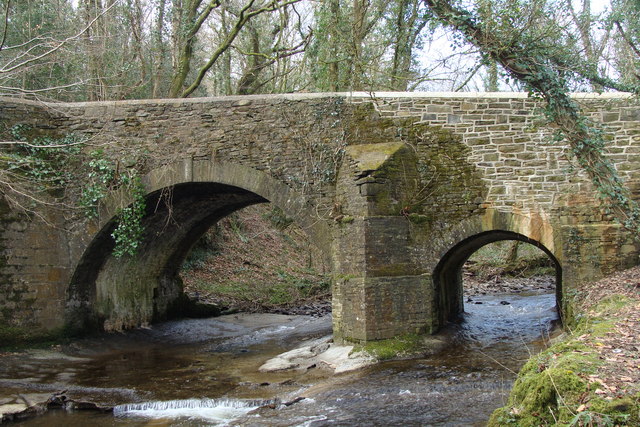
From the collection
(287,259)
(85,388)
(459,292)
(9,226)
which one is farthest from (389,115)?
(287,259)

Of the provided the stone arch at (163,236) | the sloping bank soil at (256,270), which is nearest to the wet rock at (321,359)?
the stone arch at (163,236)

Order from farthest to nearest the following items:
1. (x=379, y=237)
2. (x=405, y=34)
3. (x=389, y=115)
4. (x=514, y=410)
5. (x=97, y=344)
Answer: (x=405, y=34)
(x=97, y=344)
(x=389, y=115)
(x=379, y=237)
(x=514, y=410)

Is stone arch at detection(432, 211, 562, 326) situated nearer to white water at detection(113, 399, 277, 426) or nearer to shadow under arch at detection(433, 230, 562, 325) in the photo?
shadow under arch at detection(433, 230, 562, 325)

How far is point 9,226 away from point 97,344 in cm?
279

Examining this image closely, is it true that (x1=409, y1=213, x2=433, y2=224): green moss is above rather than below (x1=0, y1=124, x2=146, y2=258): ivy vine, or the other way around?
below

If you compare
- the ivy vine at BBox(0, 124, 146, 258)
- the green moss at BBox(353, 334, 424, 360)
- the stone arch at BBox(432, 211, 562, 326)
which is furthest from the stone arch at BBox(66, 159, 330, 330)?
the stone arch at BBox(432, 211, 562, 326)

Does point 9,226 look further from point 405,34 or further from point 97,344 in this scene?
point 405,34

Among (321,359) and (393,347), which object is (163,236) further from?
(393,347)

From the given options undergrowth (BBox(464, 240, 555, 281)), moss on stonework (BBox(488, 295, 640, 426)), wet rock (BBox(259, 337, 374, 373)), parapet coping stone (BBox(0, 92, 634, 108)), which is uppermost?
parapet coping stone (BBox(0, 92, 634, 108))

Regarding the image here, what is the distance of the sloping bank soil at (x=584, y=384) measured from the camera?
11.4 ft

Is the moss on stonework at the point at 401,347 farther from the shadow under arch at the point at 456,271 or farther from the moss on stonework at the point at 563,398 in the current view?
the moss on stonework at the point at 563,398

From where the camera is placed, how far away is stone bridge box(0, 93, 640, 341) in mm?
9344

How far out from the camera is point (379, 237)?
9547 millimetres

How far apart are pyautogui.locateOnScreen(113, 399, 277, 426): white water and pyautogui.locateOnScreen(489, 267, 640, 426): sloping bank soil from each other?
379 cm
